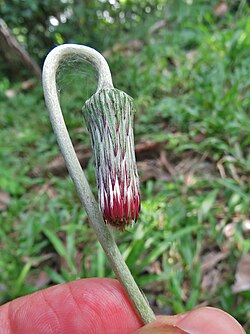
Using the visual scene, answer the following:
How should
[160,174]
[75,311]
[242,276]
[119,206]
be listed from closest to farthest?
[119,206] < [75,311] < [242,276] < [160,174]

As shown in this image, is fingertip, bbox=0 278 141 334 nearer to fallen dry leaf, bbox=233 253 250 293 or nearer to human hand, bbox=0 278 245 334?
human hand, bbox=0 278 245 334

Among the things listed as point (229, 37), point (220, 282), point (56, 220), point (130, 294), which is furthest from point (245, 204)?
point (229, 37)

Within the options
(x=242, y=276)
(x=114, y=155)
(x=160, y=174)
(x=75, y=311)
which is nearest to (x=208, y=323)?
(x=114, y=155)

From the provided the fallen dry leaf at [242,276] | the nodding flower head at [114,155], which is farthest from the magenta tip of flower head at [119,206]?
the fallen dry leaf at [242,276]

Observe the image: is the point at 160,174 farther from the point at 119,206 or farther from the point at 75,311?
the point at 119,206

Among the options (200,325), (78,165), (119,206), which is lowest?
(200,325)

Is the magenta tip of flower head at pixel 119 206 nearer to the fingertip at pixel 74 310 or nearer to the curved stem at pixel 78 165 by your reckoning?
the curved stem at pixel 78 165

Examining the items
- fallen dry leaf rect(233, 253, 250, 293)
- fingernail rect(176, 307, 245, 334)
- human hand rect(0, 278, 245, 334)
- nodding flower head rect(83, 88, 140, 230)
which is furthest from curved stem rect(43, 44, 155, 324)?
fallen dry leaf rect(233, 253, 250, 293)
